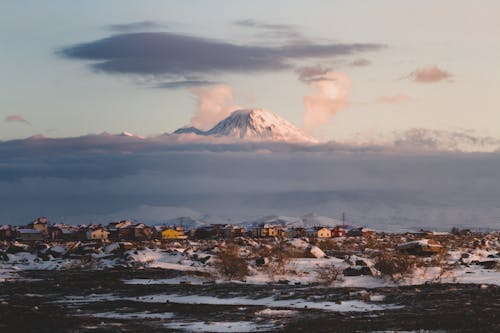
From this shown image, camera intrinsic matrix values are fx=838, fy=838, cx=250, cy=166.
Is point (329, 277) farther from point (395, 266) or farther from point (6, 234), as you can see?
point (6, 234)

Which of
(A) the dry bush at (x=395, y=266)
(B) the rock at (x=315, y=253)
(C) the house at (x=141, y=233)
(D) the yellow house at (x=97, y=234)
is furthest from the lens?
(C) the house at (x=141, y=233)

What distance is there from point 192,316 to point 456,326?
9.04m

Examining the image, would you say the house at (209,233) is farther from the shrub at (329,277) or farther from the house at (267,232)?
the shrub at (329,277)

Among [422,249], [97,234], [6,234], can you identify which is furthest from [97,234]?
[422,249]

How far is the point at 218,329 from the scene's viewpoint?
76.6 feet

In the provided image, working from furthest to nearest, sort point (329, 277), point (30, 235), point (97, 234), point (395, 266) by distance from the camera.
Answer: point (30, 235), point (97, 234), point (329, 277), point (395, 266)

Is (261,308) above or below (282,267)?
above

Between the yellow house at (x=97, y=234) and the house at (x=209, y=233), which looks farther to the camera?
the house at (x=209, y=233)

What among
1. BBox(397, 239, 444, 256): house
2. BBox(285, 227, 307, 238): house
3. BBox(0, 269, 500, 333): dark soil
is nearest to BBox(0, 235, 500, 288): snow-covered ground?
BBox(397, 239, 444, 256): house

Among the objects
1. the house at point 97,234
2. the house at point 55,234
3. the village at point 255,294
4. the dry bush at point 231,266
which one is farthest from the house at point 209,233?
the dry bush at point 231,266

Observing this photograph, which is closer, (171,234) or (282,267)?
(282,267)

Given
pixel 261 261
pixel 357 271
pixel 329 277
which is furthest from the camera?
pixel 261 261

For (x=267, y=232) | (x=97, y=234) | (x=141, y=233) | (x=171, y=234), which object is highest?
(x=97, y=234)

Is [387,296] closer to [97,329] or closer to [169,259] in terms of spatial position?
[97,329]
